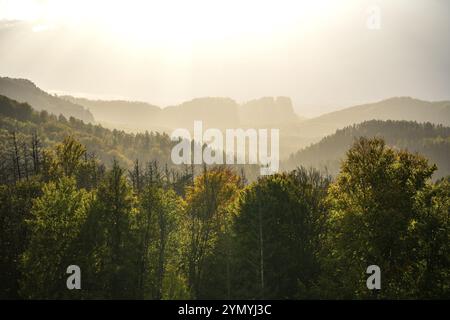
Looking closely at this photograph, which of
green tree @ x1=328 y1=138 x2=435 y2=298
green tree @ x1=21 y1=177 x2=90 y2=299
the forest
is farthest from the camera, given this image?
green tree @ x1=21 y1=177 x2=90 y2=299

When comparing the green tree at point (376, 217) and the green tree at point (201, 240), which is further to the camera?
the green tree at point (201, 240)

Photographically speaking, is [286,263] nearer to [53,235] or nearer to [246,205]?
[246,205]

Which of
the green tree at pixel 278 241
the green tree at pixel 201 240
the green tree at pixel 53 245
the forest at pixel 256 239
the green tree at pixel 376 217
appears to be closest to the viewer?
the green tree at pixel 376 217

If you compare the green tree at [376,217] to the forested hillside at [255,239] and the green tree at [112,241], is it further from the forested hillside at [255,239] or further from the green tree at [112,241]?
the green tree at [112,241]

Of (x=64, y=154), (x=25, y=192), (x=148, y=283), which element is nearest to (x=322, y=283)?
(x=148, y=283)

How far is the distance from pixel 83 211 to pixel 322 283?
21619 mm

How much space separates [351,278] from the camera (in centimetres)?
3409

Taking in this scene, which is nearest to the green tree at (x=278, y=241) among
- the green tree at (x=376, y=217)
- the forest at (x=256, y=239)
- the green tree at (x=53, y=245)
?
the forest at (x=256, y=239)

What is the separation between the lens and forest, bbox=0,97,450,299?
33.4 m

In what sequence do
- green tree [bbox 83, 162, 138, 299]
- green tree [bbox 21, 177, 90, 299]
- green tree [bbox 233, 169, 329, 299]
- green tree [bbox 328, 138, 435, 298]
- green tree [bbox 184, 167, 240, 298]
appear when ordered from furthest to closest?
green tree [bbox 184, 167, 240, 298]
green tree [bbox 233, 169, 329, 299]
green tree [bbox 83, 162, 138, 299]
green tree [bbox 21, 177, 90, 299]
green tree [bbox 328, 138, 435, 298]

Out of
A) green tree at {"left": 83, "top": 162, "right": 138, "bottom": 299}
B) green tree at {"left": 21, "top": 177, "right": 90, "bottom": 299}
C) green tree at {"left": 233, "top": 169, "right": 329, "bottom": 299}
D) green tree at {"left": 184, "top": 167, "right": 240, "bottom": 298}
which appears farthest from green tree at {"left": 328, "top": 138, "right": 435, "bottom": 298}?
green tree at {"left": 21, "top": 177, "right": 90, "bottom": 299}

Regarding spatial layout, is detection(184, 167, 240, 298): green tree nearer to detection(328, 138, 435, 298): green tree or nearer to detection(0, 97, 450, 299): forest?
detection(0, 97, 450, 299): forest

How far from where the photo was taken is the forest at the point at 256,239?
3341 cm

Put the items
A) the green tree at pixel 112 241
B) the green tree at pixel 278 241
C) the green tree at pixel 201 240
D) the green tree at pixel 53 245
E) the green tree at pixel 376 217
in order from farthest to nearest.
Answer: the green tree at pixel 201 240, the green tree at pixel 278 241, the green tree at pixel 112 241, the green tree at pixel 53 245, the green tree at pixel 376 217
